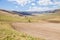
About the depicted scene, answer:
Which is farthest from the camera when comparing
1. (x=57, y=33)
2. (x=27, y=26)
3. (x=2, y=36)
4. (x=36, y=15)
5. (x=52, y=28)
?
(x=36, y=15)

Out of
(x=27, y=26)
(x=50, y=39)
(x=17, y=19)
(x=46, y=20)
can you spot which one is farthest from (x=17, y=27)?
(x=50, y=39)

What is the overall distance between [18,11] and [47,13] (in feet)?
5.97

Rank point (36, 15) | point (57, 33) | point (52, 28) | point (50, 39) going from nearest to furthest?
point (50, 39), point (57, 33), point (52, 28), point (36, 15)

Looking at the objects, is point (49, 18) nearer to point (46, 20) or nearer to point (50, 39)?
point (46, 20)

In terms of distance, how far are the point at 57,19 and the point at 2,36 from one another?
4.87 m

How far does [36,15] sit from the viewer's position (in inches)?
366

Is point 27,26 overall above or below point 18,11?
below

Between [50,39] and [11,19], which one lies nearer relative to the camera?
[50,39]

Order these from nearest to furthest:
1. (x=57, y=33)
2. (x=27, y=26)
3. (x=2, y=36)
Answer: (x=2, y=36) → (x=57, y=33) → (x=27, y=26)

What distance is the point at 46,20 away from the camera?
31.1 ft

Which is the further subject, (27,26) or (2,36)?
(27,26)

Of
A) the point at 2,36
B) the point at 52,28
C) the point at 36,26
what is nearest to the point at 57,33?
the point at 52,28

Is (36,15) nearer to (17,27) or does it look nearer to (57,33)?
(17,27)

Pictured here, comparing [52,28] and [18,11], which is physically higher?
[18,11]
